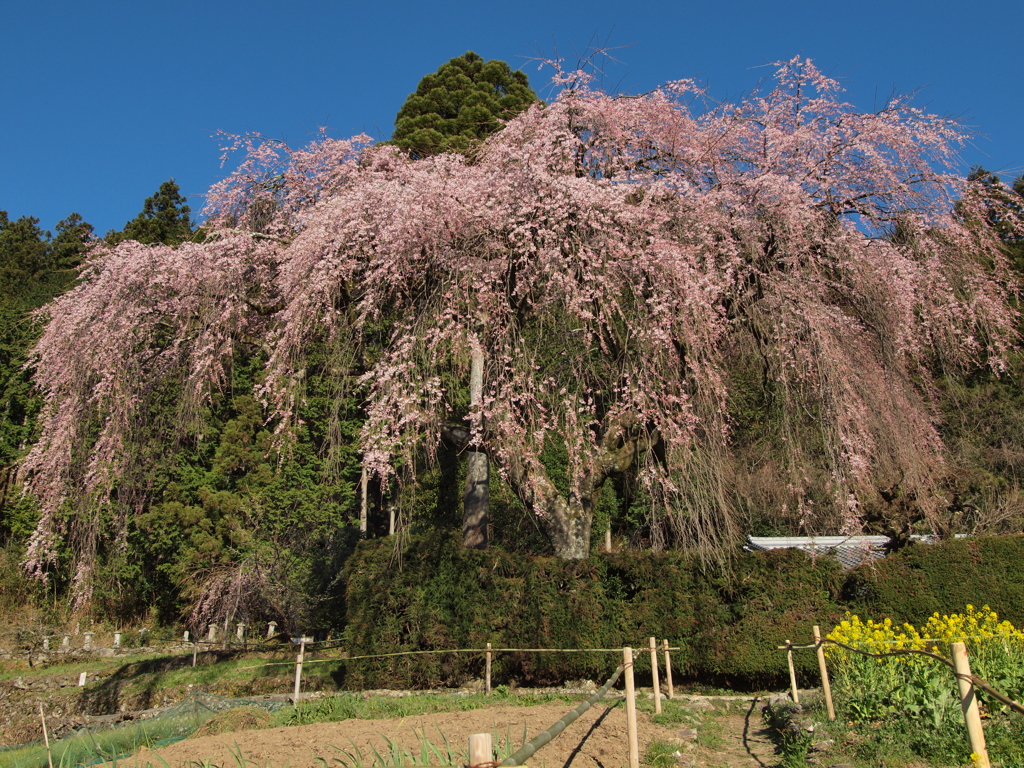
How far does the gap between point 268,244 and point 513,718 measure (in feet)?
20.8

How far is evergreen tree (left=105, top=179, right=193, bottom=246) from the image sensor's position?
2891 centimetres

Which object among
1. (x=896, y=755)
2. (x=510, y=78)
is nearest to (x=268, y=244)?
(x=896, y=755)

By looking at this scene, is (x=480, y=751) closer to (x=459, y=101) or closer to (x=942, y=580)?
(x=942, y=580)

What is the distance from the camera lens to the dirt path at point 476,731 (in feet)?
15.8

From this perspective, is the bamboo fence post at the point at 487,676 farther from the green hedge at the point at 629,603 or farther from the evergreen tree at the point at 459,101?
the evergreen tree at the point at 459,101

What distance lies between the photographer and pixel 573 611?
374 inches

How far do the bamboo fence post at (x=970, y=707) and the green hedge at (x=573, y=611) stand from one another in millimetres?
5480

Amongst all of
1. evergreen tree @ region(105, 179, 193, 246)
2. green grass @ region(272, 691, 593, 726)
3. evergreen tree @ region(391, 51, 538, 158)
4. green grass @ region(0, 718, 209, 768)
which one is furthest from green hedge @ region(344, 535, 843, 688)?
evergreen tree @ region(105, 179, 193, 246)

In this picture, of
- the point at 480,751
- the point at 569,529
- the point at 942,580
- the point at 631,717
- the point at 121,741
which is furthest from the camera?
the point at 569,529

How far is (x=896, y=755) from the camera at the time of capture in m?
4.48

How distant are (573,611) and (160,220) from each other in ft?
89.8

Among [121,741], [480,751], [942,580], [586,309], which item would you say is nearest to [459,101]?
[586,309]

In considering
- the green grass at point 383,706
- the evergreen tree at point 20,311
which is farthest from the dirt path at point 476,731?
the evergreen tree at point 20,311

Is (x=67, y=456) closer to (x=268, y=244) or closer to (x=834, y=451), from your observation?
(x=268, y=244)
